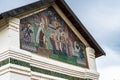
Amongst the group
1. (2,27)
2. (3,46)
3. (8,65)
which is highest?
(2,27)

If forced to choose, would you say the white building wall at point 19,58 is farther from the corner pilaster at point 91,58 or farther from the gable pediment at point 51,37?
the corner pilaster at point 91,58

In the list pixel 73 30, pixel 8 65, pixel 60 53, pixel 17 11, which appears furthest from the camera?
pixel 73 30

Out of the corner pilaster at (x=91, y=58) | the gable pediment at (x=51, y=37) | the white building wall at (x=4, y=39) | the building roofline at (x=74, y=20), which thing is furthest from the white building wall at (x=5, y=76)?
the corner pilaster at (x=91, y=58)

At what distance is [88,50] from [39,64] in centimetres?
391

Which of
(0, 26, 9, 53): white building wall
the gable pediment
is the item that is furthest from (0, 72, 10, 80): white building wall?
the gable pediment

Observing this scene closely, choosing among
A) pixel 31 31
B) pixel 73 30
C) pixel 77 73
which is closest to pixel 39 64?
pixel 31 31

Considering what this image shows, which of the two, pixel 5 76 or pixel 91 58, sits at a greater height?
pixel 91 58

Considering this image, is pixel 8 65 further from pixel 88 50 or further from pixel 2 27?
pixel 88 50

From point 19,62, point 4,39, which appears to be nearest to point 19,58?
point 19,62

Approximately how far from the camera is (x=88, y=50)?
17.2 meters

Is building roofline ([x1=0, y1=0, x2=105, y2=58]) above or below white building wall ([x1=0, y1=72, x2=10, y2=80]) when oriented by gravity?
above

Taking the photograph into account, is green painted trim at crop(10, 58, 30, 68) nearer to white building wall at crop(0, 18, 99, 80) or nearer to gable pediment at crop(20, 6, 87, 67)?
Result: white building wall at crop(0, 18, 99, 80)

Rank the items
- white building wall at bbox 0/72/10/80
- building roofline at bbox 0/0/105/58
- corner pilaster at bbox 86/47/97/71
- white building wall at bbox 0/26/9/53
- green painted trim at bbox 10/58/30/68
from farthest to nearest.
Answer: corner pilaster at bbox 86/47/97/71, building roofline at bbox 0/0/105/58, white building wall at bbox 0/26/9/53, green painted trim at bbox 10/58/30/68, white building wall at bbox 0/72/10/80

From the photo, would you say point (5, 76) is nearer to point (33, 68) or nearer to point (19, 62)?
point (19, 62)
